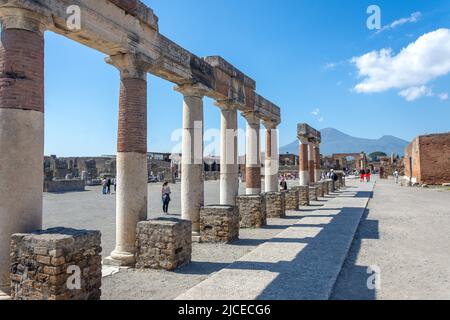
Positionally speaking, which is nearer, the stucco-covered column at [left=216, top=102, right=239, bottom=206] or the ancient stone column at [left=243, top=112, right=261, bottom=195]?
the stucco-covered column at [left=216, top=102, right=239, bottom=206]

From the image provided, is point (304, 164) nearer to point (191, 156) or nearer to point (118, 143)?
point (191, 156)

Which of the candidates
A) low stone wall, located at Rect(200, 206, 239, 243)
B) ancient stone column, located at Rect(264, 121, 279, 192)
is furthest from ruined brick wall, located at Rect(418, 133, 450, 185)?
low stone wall, located at Rect(200, 206, 239, 243)

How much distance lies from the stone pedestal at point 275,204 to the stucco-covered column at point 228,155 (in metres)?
2.64

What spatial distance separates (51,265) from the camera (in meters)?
4.50

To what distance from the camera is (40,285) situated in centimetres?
460

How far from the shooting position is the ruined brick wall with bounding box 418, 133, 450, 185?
88.0 feet

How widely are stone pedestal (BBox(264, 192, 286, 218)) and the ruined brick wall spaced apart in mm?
18706

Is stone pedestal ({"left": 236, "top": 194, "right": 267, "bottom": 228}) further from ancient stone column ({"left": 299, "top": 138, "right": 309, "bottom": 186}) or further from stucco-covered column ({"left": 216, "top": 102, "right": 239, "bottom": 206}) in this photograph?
ancient stone column ({"left": 299, "top": 138, "right": 309, "bottom": 186})

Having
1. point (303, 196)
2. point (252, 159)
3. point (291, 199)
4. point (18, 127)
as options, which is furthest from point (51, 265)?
point (303, 196)

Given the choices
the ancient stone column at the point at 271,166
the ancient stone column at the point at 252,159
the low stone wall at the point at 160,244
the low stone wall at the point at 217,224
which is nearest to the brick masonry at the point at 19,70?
the low stone wall at the point at 160,244

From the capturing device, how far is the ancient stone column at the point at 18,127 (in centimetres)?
504

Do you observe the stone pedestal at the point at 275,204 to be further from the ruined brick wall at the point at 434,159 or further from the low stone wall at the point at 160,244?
the ruined brick wall at the point at 434,159

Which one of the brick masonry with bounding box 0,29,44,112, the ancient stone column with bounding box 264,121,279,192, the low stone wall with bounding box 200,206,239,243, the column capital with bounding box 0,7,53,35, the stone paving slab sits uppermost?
the column capital with bounding box 0,7,53,35
